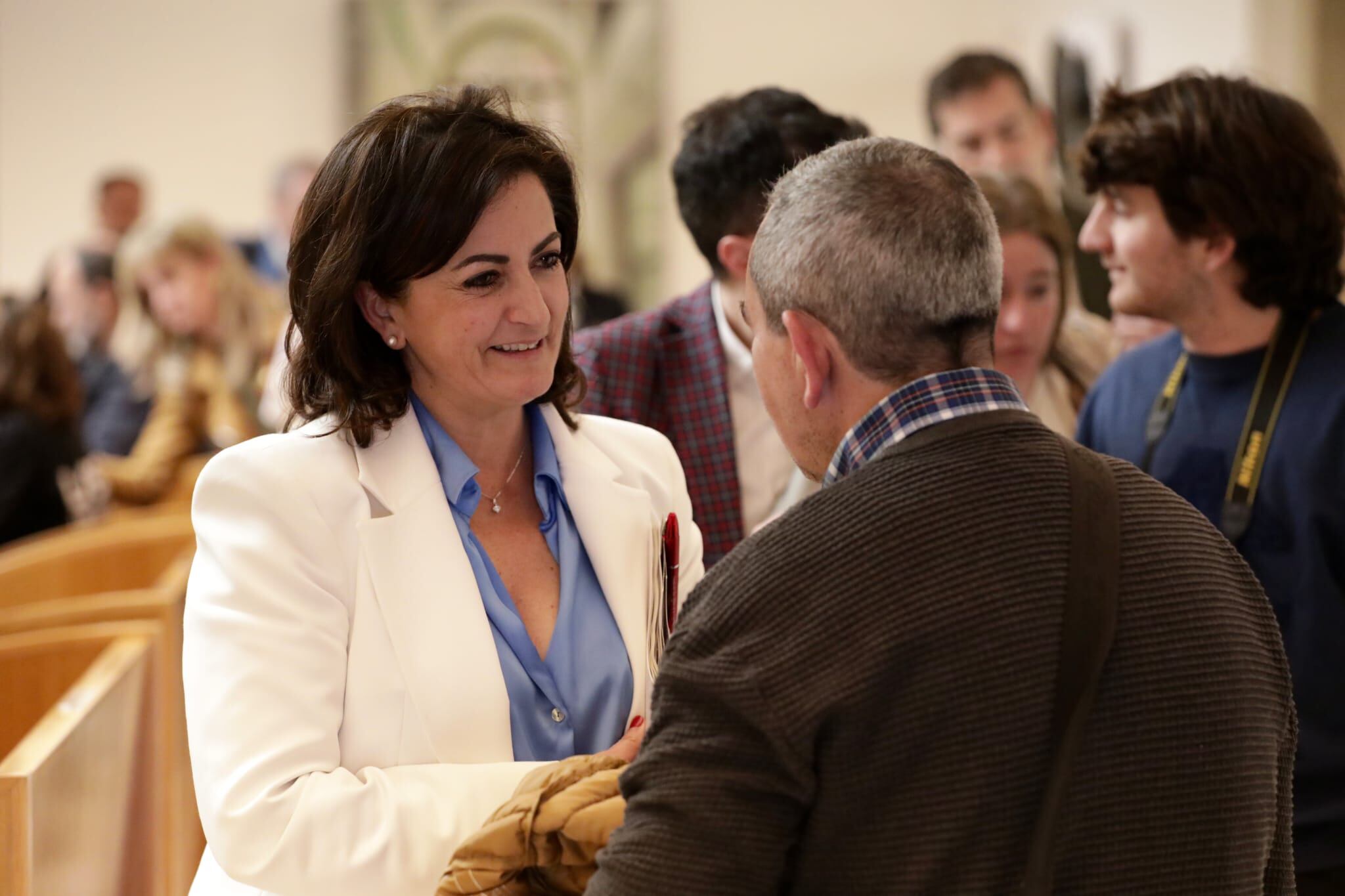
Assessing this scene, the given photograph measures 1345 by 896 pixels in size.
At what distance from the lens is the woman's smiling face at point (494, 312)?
6.37 ft

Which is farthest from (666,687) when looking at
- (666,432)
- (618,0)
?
(618,0)

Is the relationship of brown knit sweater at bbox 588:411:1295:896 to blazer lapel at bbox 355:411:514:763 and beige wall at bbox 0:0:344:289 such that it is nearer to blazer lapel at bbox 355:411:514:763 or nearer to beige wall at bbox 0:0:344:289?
blazer lapel at bbox 355:411:514:763

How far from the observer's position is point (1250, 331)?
101 inches

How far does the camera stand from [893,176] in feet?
4.67

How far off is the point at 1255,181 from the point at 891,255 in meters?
1.47

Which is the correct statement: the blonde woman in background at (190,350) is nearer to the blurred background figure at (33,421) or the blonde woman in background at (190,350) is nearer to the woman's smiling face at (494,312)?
the blurred background figure at (33,421)

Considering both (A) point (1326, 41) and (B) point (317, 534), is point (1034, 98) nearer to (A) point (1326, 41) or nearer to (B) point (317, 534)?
(A) point (1326, 41)

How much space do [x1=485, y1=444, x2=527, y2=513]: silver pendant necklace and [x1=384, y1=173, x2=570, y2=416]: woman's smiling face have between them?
0.48 feet

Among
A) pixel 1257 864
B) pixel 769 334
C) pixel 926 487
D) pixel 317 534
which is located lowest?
pixel 1257 864

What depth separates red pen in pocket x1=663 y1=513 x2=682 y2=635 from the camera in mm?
2107

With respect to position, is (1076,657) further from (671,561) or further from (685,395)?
(685,395)

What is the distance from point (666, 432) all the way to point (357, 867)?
1255mm

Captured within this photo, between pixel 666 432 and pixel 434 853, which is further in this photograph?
pixel 666 432

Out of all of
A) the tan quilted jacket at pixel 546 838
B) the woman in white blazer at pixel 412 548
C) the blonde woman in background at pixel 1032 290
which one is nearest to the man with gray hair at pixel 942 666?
the tan quilted jacket at pixel 546 838
